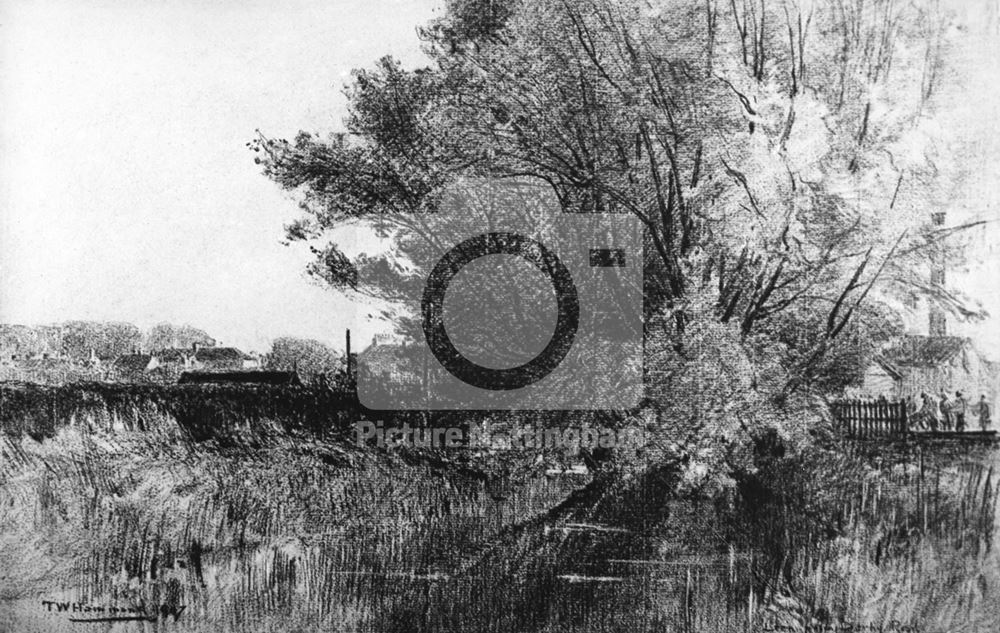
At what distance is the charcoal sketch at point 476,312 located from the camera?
3008mm

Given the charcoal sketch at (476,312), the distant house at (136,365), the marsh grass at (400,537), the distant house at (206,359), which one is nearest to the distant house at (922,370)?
the charcoal sketch at (476,312)

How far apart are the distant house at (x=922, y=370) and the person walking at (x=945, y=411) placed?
0.03 metres

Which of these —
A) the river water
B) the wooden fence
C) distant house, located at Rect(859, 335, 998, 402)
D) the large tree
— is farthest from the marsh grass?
the large tree

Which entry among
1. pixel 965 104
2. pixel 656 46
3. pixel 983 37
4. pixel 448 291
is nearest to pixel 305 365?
pixel 448 291

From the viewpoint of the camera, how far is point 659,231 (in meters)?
3.05

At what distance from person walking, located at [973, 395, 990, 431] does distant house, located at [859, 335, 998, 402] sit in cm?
3

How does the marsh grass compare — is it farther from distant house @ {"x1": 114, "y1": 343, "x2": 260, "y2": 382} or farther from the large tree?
the large tree

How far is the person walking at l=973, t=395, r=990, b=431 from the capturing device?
3.06 metres

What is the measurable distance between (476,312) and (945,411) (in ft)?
6.43

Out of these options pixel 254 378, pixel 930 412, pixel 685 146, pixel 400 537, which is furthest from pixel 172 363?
pixel 930 412

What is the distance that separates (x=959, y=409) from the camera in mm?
3055

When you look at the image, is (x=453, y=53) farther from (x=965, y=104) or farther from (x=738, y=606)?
(x=738, y=606)
